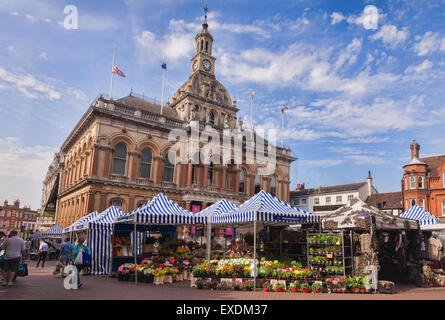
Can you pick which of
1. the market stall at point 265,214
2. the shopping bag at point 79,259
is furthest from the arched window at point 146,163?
the shopping bag at point 79,259

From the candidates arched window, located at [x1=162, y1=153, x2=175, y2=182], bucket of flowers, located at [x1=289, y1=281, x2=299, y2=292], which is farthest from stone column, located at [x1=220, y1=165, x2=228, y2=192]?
bucket of flowers, located at [x1=289, y1=281, x2=299, y2=292]

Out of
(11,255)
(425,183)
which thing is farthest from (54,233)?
(425,183)

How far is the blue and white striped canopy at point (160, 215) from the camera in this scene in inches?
563

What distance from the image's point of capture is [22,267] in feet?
42.8

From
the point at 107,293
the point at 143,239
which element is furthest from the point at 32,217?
the point at 107,293

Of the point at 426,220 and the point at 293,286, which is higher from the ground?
the point at 426,220

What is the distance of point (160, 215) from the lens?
48.9ft

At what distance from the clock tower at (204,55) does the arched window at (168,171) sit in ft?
40.1

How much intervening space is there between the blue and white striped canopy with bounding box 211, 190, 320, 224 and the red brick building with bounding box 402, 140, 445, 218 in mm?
29512

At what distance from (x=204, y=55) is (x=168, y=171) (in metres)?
15.2

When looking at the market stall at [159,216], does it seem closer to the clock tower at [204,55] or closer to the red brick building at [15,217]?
the clock tower at [204,55]

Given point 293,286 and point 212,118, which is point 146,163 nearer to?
point 212,118

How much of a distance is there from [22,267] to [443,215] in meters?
39.4
